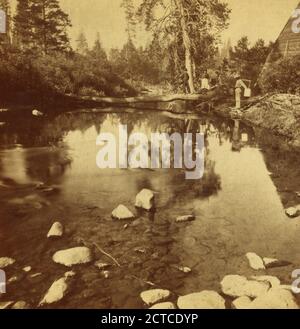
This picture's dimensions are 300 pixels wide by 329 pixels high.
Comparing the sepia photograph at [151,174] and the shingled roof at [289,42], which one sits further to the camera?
the shingled roof at [289,42]

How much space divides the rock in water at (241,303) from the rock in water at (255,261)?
2.40 ft

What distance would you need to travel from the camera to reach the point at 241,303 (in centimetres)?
406

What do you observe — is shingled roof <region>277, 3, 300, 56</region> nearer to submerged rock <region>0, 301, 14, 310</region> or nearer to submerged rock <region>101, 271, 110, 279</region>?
submerged rock <region>101, 271, 110, 279</region>

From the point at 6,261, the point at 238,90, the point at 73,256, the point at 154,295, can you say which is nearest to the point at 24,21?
the point at 238,90

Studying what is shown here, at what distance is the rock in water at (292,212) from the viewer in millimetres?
6270

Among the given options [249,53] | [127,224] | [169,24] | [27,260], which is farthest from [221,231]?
[249,53]

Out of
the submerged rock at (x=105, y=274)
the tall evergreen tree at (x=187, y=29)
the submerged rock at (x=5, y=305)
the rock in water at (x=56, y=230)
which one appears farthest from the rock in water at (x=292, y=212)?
the tall evergreen tree at (x=187, y=29)

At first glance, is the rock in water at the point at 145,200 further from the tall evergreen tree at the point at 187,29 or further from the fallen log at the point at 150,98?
the fallen log at the point at 150,98

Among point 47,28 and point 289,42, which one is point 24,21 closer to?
point 47,28

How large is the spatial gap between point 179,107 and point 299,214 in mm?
13998

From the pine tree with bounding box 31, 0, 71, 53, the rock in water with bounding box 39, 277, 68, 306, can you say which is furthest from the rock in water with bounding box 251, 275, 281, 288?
the pine tree with bounding box 31, 0, 71, 53

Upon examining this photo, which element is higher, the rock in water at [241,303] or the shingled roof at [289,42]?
the shingled roof at [289,42]

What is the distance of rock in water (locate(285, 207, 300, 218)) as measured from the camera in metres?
6.27
